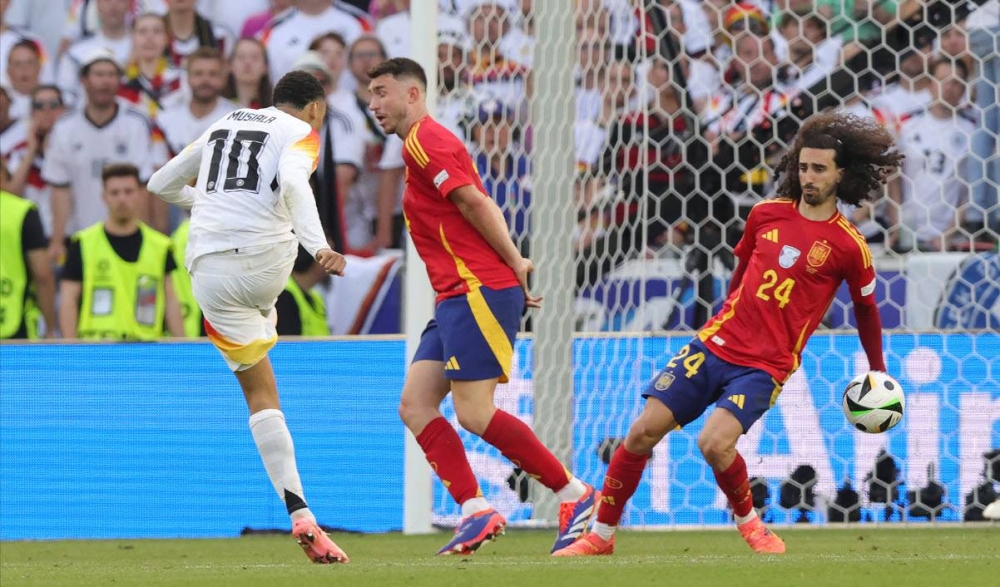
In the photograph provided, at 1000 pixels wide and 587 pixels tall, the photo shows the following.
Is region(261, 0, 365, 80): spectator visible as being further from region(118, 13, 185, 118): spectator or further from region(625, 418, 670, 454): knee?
region(625, 418, 670, 454): knee

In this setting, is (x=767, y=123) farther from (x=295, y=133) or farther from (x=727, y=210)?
(x=295, y=133)

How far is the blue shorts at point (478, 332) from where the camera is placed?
18.8 ft

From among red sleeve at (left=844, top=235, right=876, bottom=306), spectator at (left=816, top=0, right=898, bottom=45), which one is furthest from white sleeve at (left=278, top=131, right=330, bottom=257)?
spectator at (left=816, top=0, right=898, bottom=45)

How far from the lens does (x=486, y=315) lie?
5746 millimetres

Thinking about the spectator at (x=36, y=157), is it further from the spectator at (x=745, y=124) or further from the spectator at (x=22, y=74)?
the spectator at (x=745, y=124)

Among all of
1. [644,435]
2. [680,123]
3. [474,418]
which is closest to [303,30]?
[680,123]

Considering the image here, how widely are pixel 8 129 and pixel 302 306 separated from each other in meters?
2.80

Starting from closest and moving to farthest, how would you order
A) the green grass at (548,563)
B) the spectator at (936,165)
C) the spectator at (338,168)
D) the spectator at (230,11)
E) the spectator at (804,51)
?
the green grass at (548,563)
the spectator at (936,165)
the spectator at (804,51)
the spectator at (338,168)
the spectator at (230,11)

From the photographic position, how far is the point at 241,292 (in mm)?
5789

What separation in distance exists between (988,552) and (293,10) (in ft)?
22.3

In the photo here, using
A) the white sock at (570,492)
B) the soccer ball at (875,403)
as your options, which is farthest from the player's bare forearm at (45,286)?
Result: the soccer ball at (875,403)

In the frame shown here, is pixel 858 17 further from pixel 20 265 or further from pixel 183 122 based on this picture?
pixel 20 265

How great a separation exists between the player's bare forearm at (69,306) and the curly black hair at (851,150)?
501cm

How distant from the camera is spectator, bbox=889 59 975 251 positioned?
834 cm
